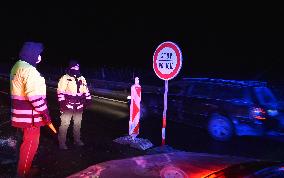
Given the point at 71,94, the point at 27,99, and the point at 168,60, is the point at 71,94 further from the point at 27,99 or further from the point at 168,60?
the point at 27,99

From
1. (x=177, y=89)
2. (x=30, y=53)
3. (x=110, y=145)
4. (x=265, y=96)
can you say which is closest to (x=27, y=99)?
(x=30, y=53)

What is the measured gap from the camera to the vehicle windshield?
33.6 ft

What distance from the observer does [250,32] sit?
42.3 meters

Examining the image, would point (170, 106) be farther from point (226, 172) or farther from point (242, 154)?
point (226, 172)

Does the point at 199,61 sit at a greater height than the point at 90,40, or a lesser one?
lesser

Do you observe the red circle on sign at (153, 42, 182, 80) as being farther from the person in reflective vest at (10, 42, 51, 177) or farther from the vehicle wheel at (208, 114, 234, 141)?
the person in reflective vest at (10, 42, 51, 177)

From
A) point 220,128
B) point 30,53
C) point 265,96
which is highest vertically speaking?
point 30,53

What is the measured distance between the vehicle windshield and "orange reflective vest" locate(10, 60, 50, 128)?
19.5ft

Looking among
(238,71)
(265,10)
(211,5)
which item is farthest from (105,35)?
(238,71)

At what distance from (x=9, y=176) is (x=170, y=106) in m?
6.62

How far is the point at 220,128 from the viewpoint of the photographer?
36.0 ft

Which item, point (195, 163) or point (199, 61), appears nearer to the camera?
point (195, 163)

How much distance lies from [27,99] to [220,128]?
611 centimetres

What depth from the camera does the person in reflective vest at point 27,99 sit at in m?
6.35
